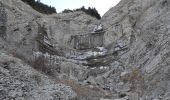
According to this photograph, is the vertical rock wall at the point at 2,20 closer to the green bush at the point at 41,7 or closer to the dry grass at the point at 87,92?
the dry grass at the point at 87,92

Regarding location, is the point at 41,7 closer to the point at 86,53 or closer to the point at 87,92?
the point at 86,53

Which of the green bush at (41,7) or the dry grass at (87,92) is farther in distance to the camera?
the green bush at (41,7)

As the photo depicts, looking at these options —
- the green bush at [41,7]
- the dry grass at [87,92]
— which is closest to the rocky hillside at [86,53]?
the dry grass at [87,92]

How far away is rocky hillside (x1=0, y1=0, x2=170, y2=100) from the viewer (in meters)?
21.4

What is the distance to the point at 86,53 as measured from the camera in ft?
114

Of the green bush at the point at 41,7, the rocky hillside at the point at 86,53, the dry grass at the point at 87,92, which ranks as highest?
the green bush at the point at 41,7

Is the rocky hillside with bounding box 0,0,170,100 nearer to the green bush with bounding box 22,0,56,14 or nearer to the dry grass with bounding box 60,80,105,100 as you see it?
the dry grass with bounding box 60,80,105,100

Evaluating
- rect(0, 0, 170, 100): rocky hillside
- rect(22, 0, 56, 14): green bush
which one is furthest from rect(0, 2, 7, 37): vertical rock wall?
rect(22, 0, 56, 14): green bush

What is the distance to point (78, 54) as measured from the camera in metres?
34.7

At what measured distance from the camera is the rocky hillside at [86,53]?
70.3 ft


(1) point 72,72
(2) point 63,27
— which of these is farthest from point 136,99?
(2) point 63,27

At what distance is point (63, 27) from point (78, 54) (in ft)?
14.7

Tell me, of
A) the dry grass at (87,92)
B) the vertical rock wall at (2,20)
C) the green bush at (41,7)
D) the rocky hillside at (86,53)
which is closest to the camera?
the rocky hillside at (86,53)

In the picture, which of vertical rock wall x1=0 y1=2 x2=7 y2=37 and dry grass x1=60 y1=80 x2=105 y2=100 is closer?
dry grass x1=60 y1=80 x2=105 y2=100
